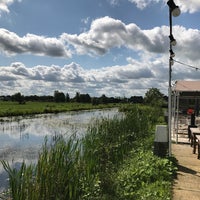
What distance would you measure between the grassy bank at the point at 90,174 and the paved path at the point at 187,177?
0.57 ft

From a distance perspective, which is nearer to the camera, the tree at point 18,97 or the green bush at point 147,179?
the green bush at point 147,179

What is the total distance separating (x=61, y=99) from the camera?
86188 millimetres

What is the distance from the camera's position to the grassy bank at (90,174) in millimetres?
3939

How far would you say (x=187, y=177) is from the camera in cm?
553

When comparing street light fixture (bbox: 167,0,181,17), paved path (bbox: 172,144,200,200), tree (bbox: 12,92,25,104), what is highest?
street light fixture (bbox: 167,0,181,17)

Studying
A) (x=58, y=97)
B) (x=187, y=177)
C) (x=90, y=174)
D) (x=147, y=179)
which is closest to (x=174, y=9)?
(x=187, y=177)

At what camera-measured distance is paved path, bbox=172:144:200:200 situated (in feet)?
15.1

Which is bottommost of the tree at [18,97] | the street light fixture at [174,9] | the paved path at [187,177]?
the paved path at [187,177]

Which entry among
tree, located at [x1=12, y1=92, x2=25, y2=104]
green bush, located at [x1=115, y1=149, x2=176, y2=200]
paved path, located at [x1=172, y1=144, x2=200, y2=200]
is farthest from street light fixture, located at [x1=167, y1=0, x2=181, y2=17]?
tree, located at [x1=12, y1=92, x2=25, y2=104]

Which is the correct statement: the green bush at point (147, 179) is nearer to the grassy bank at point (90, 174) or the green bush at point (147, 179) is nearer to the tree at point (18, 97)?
the grassy bank at point (90, 174)

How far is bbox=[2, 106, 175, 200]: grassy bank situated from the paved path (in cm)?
17

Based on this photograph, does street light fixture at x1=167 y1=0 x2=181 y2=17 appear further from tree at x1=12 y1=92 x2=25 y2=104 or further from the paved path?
tree at x1=12 y1=92 x2=25 y2=104

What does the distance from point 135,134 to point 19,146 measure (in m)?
5.65

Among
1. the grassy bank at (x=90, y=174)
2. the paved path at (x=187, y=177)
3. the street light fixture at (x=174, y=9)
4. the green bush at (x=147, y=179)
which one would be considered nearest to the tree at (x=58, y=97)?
the paved path at (x=187, y=177)
